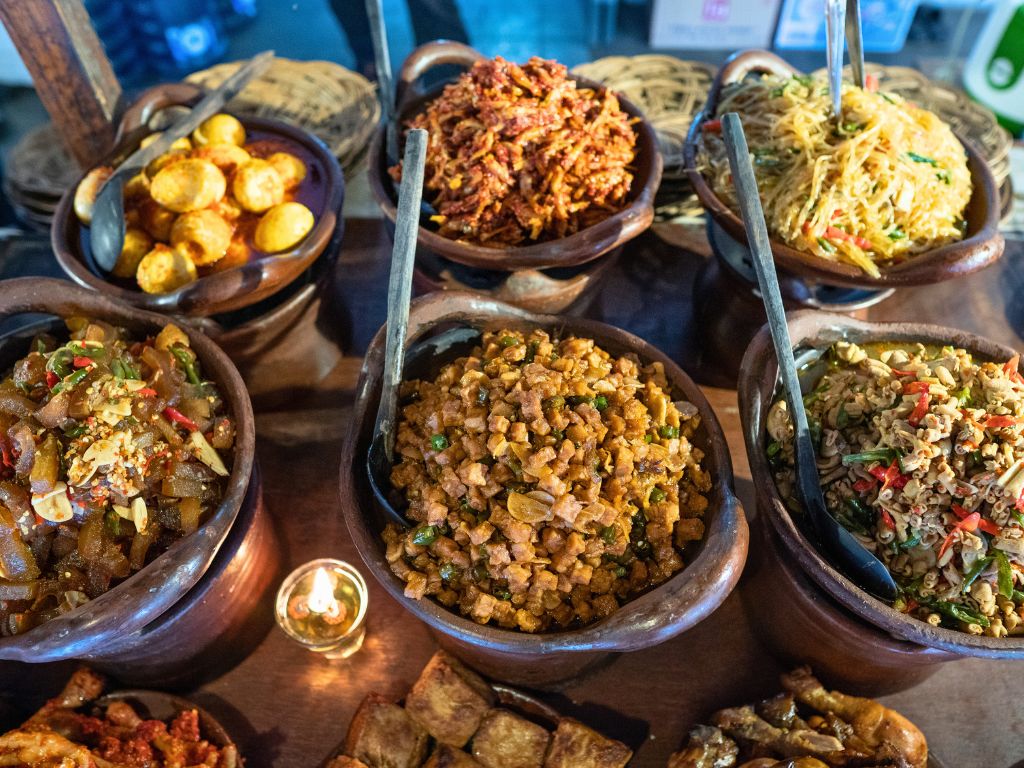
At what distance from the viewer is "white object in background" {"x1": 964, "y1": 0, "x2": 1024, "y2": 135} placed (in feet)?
11.5

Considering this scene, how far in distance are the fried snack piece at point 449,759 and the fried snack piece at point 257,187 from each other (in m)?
1.67

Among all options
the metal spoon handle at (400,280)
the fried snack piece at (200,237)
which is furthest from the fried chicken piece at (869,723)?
the fried snack piece at (200,237)

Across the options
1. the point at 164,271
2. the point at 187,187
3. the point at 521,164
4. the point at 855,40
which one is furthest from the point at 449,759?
the point at 855,40

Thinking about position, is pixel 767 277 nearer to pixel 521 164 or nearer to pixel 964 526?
pixel 964 526

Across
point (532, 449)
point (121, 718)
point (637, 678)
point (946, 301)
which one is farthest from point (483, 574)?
point (946, 301)

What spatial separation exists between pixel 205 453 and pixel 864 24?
4.46m

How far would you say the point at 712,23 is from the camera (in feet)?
14.1

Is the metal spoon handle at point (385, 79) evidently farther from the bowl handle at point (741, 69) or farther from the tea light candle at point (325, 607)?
the tea light candle at point (325, 607)

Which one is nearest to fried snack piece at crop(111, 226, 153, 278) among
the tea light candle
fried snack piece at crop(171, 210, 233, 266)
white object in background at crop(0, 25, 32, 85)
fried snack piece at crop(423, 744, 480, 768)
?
fried snack piece at crop(171, 210, 233, 266)

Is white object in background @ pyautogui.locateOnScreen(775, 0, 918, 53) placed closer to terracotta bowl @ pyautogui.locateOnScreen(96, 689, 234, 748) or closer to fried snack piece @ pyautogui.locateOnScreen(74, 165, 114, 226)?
fried snack piece @ pyautogui.locateOnScreen(74, 165, 114, 226)

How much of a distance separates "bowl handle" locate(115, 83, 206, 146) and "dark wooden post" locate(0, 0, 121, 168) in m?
0.14

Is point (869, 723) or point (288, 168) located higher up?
point (288, 168)

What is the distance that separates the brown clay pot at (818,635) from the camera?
1.60 m

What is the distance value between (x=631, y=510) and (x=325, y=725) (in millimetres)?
1077
